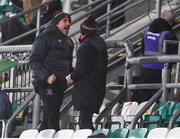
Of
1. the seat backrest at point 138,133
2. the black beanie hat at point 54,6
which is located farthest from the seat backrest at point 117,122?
the black beanie hat at point 54,6

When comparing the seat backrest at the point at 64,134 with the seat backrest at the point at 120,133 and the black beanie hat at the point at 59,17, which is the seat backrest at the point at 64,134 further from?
the black beanie hat at the point at 59,17

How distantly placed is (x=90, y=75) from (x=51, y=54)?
55cm

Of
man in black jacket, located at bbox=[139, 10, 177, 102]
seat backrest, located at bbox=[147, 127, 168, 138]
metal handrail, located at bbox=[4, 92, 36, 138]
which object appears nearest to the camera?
seat backrest, located at bbox=[147, 127, 168, 138]

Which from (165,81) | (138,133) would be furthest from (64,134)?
(165,81)

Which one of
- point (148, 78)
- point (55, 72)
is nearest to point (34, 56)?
point (55, 72)

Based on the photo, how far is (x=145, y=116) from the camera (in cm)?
1349

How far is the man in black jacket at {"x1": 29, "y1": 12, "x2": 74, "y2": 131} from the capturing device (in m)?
13.3

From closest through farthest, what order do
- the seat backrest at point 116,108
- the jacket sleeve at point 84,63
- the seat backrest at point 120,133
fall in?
1. the seat backrest at point 120,133
2. the jacket sleeve at point 84,63
3. the seat backrest at point 116,108

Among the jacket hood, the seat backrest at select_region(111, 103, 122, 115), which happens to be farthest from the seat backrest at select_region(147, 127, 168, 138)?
the jacket hood

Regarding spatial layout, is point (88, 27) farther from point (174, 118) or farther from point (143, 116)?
point (174, 118)

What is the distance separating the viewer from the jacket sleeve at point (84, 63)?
521 inches

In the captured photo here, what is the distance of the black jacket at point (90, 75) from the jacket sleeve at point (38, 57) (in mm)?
399

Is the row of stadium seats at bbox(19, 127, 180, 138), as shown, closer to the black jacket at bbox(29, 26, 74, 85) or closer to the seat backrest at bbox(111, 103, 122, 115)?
the black jacket at bbox(29, 26, 74, 85)

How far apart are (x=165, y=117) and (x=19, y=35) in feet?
16.8
